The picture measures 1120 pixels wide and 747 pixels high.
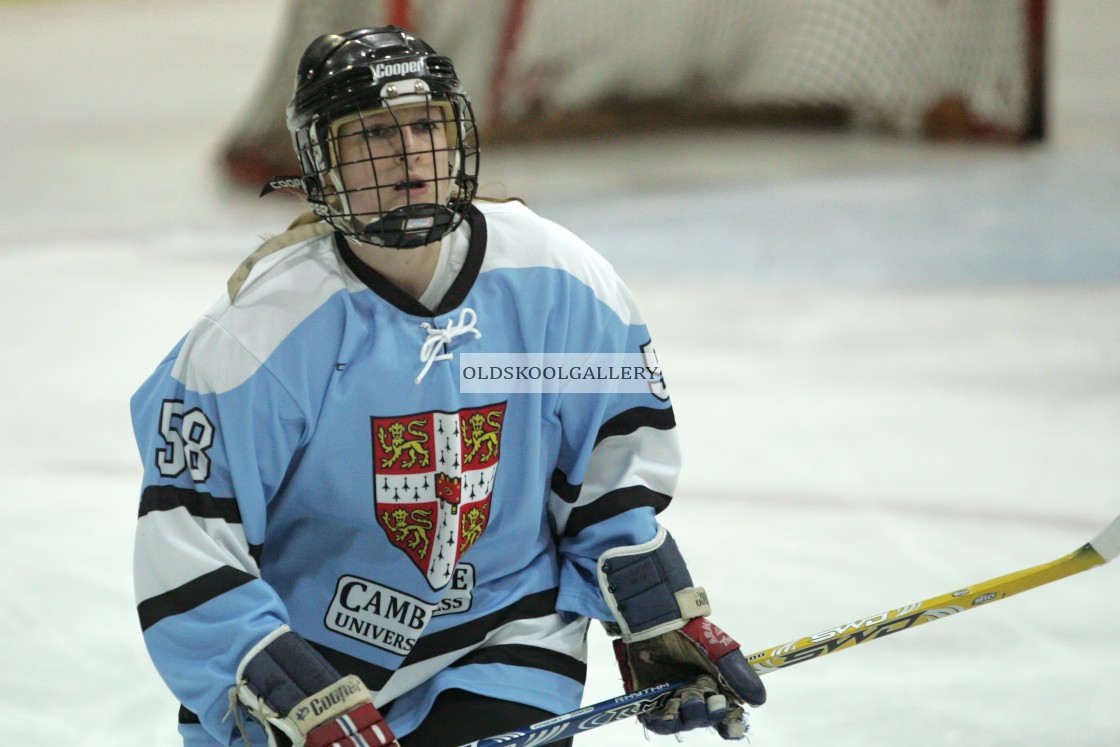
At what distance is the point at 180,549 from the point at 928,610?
33.5 inches

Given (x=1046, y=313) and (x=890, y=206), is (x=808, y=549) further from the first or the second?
(x=890, y=206)

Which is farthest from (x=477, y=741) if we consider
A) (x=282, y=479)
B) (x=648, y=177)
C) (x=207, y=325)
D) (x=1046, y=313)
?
(x=648, y=177)

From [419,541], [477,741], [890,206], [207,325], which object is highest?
[207,325]

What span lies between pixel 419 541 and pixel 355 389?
19 cm

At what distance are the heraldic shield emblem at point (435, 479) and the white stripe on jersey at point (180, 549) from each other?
16 centimetres

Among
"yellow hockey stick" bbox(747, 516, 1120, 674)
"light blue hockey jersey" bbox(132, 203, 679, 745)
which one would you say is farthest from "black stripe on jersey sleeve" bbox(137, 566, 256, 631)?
"yellow hockey stick" bbox(747, 516, 1120, 674)

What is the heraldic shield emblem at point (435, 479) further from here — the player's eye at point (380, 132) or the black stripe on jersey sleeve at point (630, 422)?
the player's eye at point (380, 132)

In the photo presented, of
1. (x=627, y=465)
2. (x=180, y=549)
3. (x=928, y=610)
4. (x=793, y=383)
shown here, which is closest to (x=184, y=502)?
(x=180, y=549)

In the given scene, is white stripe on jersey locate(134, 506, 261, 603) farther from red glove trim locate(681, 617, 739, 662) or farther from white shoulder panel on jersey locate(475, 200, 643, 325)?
red glove trim locate(681, 617, 739, 662)

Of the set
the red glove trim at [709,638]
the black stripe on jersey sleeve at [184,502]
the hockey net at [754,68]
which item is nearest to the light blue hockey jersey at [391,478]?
the black stripe on jersey sleeve at [184,502]

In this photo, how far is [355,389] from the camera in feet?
4.54

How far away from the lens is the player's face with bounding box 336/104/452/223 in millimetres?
1346

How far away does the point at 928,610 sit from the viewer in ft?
5.25

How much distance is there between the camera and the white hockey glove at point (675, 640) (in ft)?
4.88
